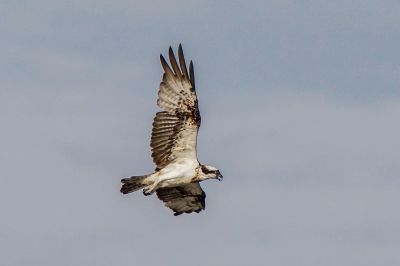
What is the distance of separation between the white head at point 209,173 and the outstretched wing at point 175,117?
443mm

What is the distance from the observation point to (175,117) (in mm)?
23875

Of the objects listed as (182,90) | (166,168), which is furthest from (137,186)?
(182,90)

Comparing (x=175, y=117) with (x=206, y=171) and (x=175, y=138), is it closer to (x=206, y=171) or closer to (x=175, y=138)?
(x=175, y=138)

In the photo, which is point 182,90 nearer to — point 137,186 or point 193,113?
point 193,113

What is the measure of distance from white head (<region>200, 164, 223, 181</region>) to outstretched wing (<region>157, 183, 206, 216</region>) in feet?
3.88

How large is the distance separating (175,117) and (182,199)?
2134 mm

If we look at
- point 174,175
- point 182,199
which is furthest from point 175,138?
point 182,199

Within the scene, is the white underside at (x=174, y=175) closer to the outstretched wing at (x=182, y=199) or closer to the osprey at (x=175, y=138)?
the osprey at (x=175, y=138)

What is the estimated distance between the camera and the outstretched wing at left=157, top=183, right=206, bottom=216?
24.6 m

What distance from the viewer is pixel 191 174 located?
77.4 ft

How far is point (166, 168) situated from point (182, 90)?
189cm

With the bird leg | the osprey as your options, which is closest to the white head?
the osprey

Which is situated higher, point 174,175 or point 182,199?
point 174,175

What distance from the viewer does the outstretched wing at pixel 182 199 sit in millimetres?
24641
